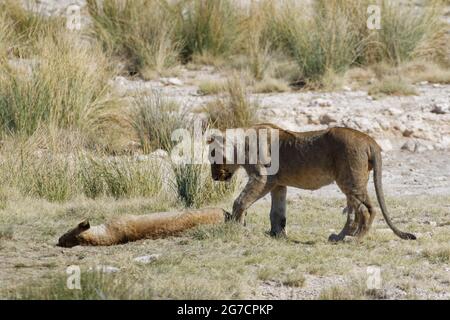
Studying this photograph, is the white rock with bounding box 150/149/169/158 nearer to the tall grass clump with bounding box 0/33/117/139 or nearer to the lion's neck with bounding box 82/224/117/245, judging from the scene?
the tall grass clump with bounding box 0/33/117/139

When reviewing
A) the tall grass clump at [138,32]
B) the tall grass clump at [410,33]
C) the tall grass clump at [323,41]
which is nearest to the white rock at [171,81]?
the tall grass clump at [138,32]

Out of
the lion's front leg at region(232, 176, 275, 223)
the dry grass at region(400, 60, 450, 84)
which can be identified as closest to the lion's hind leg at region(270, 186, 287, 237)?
the lion's front leg at region(232, 176, 275, 223)

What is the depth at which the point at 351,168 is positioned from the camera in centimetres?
905

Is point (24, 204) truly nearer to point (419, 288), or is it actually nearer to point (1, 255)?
point (1, 255)

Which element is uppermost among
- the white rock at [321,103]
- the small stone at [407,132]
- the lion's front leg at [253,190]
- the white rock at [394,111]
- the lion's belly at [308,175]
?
the lion's belly at [308,175]

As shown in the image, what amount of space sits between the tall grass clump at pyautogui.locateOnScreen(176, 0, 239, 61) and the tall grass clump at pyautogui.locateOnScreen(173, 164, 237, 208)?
8.33m

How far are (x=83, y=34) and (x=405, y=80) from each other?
5.90m

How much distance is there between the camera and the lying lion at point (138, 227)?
30.2 feet

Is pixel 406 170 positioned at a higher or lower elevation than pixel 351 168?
lower

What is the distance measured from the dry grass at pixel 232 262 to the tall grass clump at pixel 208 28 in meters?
9.26

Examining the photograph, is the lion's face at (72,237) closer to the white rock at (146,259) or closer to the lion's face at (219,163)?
the white rock at (146,259)

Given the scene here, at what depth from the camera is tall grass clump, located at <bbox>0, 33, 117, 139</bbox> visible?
1457 cm

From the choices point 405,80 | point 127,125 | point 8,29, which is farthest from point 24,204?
point 405,80

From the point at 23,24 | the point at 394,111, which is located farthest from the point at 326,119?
the point at 23,24
